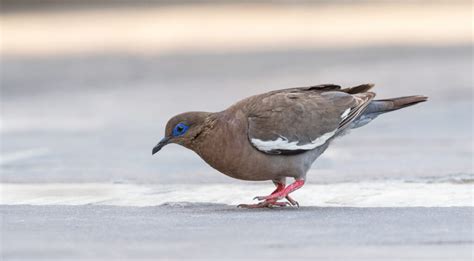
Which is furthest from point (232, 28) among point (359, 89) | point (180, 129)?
point (180, 129)

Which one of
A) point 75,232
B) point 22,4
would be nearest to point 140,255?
point 75,232

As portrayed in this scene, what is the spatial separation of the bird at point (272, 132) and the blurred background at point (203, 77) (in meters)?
1.58

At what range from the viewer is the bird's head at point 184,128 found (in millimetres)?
9828

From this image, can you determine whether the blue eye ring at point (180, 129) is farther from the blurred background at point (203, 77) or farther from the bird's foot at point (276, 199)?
the blurred background at point (203, 77)

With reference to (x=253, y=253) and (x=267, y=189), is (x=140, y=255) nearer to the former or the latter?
(x=253, y=253)

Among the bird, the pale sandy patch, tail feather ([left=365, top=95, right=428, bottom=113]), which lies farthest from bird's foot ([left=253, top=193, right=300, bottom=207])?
the pale sandy patch

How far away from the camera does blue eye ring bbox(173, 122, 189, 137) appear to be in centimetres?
984

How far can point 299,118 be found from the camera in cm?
1023

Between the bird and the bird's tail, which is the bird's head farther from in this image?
the bird's tail

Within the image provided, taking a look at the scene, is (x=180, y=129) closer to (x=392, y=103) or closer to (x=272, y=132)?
(x=272, y=132)

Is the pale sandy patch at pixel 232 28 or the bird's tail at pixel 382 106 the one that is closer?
the bird's tail at pixel 382 106

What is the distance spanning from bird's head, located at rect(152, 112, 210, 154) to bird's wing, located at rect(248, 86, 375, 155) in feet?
1.26

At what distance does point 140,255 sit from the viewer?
7906 millimetres

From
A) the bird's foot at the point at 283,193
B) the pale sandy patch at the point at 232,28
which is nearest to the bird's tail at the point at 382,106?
the bird's foot at the point at 283,193
